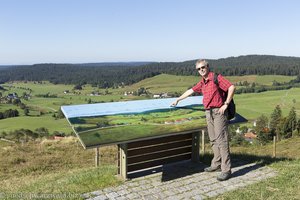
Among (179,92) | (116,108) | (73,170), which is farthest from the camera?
(179,92)

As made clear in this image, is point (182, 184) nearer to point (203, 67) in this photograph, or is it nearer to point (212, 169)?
point (212, 169)

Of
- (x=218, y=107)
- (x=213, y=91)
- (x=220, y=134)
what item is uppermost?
(x=213, y=91)

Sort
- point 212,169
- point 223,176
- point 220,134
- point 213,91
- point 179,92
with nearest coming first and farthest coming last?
point 213,91 < point 220,134 < point 223,176 < point 212,169 < point 179,92

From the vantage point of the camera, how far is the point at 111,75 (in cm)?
18725

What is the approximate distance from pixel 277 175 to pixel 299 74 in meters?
133

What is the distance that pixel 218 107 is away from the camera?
596 centimetres

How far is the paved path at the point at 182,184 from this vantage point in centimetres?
556

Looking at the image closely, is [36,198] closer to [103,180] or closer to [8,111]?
[103,180]

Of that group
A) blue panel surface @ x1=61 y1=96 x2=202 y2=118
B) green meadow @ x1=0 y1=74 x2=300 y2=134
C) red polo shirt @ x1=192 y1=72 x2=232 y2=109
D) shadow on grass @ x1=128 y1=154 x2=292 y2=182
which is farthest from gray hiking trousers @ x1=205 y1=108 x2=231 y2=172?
green meadow @ x1=0 y1=74 x2=300 y2=134

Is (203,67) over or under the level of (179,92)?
over

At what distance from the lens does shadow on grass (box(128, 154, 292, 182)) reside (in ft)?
21.8

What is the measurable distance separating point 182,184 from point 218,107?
1604 mm

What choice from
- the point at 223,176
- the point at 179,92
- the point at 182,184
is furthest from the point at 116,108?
the point at 179,92

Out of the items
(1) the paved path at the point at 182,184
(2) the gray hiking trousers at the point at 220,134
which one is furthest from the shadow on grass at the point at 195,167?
(2) the gray hiking trousers at the point at 220,134
